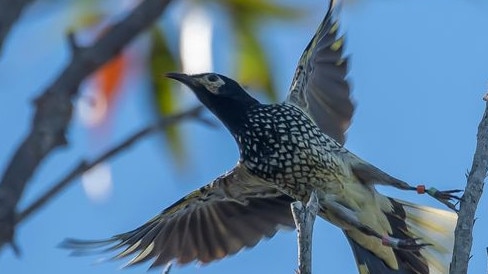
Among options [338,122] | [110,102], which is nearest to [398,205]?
[338,122]

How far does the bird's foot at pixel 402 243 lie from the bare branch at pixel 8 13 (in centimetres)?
315

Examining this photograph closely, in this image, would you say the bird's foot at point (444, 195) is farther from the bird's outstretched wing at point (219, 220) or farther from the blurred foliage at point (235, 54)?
the blurred foliage at point (235, 54)

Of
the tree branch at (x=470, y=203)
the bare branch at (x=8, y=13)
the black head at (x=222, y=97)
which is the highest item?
the black head at (x=222, y=97)

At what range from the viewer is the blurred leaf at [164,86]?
948cm

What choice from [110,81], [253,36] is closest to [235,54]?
[253,36]

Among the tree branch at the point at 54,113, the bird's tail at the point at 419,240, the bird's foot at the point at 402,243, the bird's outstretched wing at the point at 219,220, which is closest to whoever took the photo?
the tree branch at the point at 54,113

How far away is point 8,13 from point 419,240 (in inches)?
147

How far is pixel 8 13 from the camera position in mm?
2168

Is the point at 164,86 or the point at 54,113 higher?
the point at 164,86

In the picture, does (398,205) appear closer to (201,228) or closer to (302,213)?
(201,228)

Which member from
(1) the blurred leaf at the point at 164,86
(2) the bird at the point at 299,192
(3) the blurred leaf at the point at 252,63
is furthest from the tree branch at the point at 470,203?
(1) the blurred leaf at the point at 164,86

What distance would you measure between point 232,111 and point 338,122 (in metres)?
0.68

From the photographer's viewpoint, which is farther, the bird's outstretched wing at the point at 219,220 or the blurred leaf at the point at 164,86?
the blurred leaf at the point at 164,86

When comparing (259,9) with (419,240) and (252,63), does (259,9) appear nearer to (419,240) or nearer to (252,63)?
(252,63)
